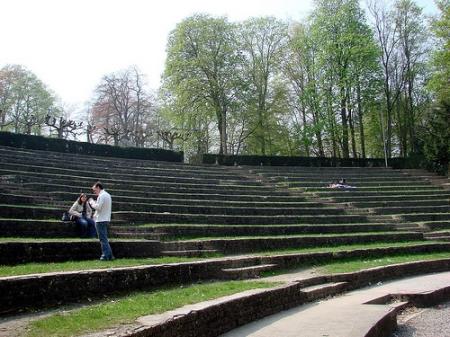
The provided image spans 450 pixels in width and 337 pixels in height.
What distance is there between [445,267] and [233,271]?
7.46 metres

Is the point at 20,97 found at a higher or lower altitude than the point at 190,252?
higher

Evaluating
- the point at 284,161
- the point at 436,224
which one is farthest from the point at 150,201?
the point at 284,161

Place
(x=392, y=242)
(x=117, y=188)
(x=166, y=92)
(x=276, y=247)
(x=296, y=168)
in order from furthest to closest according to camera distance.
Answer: (x=166, y=92) < (x=296, y=168) < (x=117, y=188) < (x=392, y=242) < (x=276, y=247)

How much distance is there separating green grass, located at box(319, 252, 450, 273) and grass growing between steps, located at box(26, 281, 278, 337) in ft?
11.8

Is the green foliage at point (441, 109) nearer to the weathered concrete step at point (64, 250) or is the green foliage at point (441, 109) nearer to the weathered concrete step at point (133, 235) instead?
the weathered concrete step at point (133, 235)

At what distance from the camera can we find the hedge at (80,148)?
24969 millimetres

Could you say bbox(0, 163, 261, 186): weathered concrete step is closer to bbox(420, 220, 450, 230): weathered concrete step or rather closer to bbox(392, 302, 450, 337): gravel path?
bbox(420, 220, 450, 230): weathered concrete step

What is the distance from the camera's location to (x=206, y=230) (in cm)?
1352

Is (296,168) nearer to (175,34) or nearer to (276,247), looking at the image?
(175,34)

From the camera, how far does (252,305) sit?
727 cm

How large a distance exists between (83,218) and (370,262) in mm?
7296

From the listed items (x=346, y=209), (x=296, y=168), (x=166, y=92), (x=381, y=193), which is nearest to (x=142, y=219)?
(x=346, y=209)

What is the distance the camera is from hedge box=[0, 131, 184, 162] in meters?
25.0

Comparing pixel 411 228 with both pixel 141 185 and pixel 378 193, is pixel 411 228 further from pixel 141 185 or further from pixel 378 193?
pixel 141 185
